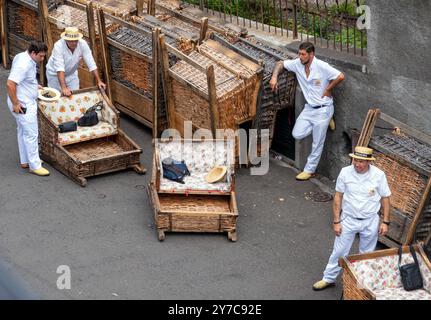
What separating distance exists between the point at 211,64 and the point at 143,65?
5.09ft

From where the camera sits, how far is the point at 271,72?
1529 cm

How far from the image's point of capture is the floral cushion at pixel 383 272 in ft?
37.7

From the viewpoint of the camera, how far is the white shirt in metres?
16.0

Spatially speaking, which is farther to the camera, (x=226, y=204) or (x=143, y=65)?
(x=143, y=65)

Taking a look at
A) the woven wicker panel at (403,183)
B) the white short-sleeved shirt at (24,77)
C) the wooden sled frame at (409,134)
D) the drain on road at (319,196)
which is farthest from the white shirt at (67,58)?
the woven wicker panel at (403,183)

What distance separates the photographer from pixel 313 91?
48.4 feet

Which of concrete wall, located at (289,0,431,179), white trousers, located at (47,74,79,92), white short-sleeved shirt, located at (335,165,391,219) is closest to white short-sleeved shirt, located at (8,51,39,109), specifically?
white trousers, located at (47,74,79,92)

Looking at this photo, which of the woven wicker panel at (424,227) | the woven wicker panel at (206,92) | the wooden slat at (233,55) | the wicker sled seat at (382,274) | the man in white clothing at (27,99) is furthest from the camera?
the wooden slat at (233,55)

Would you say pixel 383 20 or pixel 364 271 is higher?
pixel 383 20

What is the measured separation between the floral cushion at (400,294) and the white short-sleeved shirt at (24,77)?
614 cm

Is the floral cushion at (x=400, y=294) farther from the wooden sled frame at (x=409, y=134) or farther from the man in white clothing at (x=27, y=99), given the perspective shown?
the man in white clothing at (x=27, y=99)

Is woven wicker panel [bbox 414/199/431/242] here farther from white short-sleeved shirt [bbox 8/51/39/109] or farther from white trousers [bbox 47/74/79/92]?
white trousers [bbox 47/74/79/92]

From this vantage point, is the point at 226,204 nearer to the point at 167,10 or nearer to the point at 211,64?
the point at 211,64
